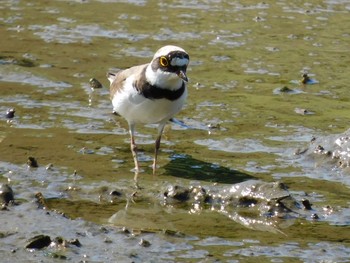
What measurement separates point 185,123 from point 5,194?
9.53ft

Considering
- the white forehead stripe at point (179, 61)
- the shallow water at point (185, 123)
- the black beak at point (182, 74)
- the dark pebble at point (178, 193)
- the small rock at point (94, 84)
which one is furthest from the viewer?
the small rock at point (94, 84)

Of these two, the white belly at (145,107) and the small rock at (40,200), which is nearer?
the small rock at (40,200)

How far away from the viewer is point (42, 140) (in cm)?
988

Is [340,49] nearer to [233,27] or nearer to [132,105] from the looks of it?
[233,27]

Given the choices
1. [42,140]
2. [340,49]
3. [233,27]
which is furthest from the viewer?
[233,27]

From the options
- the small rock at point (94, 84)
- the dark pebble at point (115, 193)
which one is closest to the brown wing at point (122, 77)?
the dark pebble at point (115, 193)

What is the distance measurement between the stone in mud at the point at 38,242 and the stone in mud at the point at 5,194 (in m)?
0.92

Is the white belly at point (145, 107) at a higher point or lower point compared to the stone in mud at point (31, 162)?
higher

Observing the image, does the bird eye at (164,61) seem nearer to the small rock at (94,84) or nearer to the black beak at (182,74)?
the black beak at (182,74)

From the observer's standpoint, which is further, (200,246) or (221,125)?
(221,125)

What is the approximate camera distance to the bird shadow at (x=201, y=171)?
29.5 feet

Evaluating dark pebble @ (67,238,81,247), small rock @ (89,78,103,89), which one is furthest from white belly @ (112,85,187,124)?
small rock @ (89,78,103,89)

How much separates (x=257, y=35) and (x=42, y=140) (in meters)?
5.02

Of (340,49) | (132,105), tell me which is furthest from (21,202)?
(340,49)
